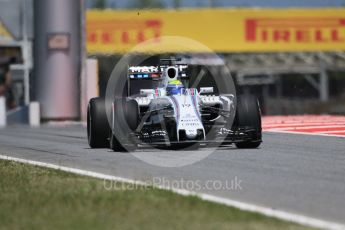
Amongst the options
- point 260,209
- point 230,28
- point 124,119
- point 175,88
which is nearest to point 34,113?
point 175,88

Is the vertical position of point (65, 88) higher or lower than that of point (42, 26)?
lower

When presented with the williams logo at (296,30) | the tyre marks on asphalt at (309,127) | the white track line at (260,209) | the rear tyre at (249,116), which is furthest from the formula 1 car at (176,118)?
the williams logo at (296,30)

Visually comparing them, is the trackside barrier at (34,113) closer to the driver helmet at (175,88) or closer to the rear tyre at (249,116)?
the driver helmet at (175,88)

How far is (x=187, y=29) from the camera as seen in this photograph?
38031 millimetres

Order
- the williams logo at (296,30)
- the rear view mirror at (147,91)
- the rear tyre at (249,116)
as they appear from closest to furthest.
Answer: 1. the rear tyre at (249,116)
2. the rear view mirror at (147,91)
3. the williams logo at (296,30)

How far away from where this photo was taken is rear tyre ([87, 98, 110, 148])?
1347cm

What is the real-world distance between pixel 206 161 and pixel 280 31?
2788cm

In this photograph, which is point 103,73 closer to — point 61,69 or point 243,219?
point 61,69

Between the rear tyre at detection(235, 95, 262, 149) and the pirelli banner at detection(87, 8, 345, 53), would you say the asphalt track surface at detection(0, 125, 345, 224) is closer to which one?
the rear tyre at detection(235, 95, 262, 149)

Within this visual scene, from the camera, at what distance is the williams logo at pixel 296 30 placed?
3831 centimetres

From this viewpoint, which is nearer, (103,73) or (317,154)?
(317,154)

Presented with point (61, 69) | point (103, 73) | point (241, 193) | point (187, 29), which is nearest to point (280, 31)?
point (187, 29)

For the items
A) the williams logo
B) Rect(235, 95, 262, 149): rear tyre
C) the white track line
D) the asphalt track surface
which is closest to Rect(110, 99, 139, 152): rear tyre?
the asphalt track surface

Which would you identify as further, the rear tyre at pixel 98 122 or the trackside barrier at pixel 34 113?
the trackside barrier at pixel 34 113
